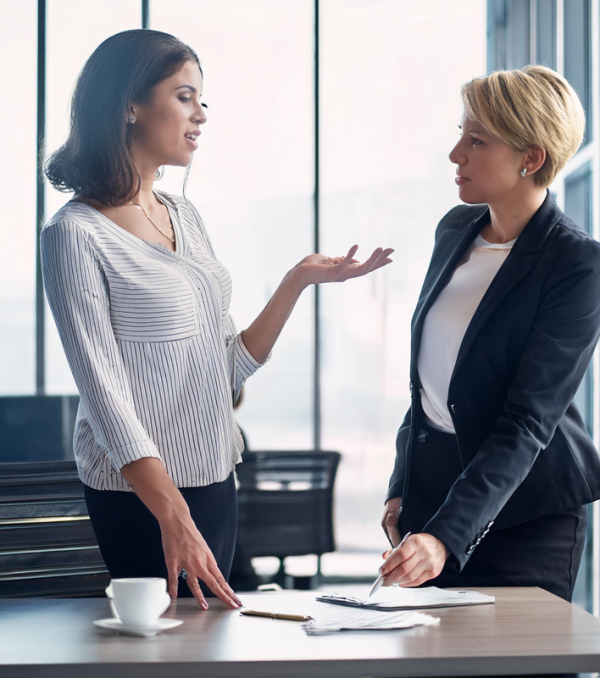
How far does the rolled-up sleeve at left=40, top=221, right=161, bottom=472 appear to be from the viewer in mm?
1298

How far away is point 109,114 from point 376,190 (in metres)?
4.17

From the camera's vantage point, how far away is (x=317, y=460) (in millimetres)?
4246

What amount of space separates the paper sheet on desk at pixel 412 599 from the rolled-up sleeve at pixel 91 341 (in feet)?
1.35

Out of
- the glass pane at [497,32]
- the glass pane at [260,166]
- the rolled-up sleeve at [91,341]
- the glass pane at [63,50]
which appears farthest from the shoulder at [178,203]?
the glass pane at [497,32]

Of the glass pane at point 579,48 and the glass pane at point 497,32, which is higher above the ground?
the glass pane at point 497,32

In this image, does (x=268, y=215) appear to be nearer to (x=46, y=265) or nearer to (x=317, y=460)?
(x=317, y=460)

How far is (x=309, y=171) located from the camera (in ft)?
17.9

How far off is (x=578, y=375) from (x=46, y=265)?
1.01 m

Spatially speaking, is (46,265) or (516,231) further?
(516,231)

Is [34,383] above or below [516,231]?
below

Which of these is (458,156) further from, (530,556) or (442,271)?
(530,556)

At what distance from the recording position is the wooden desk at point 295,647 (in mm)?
975

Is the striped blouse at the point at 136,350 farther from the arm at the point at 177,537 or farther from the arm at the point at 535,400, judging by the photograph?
the arm at the point at 535,400

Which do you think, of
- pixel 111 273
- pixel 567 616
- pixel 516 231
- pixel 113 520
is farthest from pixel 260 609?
pixel 516 231
